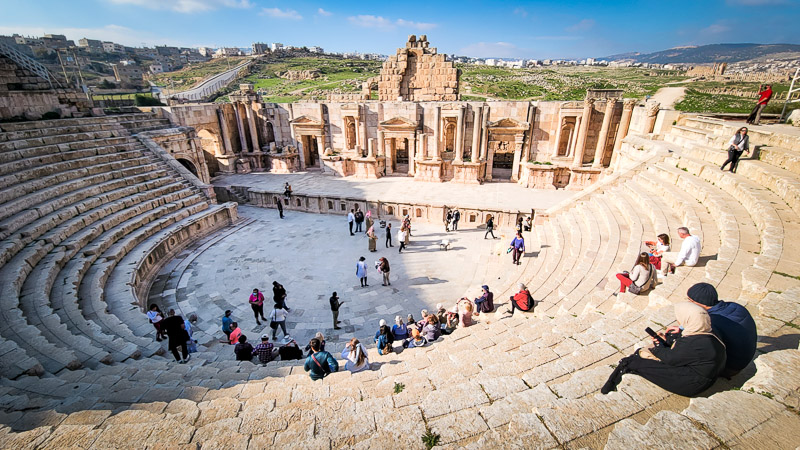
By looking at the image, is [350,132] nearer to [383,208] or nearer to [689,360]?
[383,208]

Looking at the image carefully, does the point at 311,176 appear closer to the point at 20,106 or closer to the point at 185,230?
the point at 185,230

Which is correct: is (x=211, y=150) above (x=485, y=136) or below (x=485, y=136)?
below

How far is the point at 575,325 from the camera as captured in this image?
523cm

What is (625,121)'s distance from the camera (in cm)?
1639

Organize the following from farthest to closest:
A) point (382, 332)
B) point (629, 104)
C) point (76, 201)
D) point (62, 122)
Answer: point (629, 104) < point (62, 122) < point (76, 201) < point (382, 332)

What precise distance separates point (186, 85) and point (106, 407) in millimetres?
67397

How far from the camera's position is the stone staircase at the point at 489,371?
2.91 meters

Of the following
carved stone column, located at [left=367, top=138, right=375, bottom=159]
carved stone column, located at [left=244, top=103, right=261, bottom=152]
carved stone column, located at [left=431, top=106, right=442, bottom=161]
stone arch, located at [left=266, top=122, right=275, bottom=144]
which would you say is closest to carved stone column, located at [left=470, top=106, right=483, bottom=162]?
carved stone column, located at [left=431, top=106, right=442, bottom=161]

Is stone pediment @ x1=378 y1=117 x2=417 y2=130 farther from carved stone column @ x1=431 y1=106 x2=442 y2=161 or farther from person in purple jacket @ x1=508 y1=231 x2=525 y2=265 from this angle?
person in purple jacket @ x1=508 y1=231 x2=525 y2=265

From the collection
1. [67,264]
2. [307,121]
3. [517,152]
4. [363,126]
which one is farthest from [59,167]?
[517,152]

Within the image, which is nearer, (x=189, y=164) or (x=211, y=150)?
(x=189, y=164)

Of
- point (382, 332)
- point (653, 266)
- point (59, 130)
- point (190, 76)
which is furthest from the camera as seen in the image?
point (190, 76)

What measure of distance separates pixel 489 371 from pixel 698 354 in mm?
2060

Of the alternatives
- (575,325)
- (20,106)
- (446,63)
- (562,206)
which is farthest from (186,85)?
(575,325)
